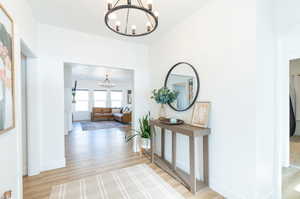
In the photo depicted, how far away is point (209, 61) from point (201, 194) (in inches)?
72.1

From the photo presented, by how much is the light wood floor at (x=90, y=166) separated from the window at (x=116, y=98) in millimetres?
5700

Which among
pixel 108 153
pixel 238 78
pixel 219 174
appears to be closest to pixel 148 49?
pixel 238 78

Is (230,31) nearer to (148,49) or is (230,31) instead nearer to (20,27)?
(148,49)

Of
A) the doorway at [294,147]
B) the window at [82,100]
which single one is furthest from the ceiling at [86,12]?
the window at [82,100]

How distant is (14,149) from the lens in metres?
1.33

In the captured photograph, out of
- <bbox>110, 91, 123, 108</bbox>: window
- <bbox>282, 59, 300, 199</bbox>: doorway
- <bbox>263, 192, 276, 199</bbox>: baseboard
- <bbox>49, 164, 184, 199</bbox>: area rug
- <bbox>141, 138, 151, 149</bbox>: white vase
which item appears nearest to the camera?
<bbox>263, 192, 276, 199</bbox>: baseboard

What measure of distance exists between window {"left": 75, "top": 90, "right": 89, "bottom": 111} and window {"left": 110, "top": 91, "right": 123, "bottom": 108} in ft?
5.27

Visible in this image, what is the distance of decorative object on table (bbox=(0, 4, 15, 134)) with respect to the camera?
1.05 metres

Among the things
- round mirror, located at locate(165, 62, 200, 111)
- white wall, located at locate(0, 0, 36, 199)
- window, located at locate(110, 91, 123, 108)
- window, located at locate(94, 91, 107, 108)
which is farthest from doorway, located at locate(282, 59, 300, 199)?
window, located at locate(94, 91, 107, 108)

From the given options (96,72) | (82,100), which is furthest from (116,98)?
(96,72)

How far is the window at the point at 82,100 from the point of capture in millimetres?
8570

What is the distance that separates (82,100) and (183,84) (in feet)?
26.6

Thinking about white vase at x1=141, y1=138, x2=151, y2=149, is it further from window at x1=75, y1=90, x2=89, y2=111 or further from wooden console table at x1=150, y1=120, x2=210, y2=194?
window at x1=75, y1=90, x2=89, y2=111

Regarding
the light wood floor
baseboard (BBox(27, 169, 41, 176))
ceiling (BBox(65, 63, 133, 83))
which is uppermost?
ceiling (BBox(65, 63, 133, 83))
